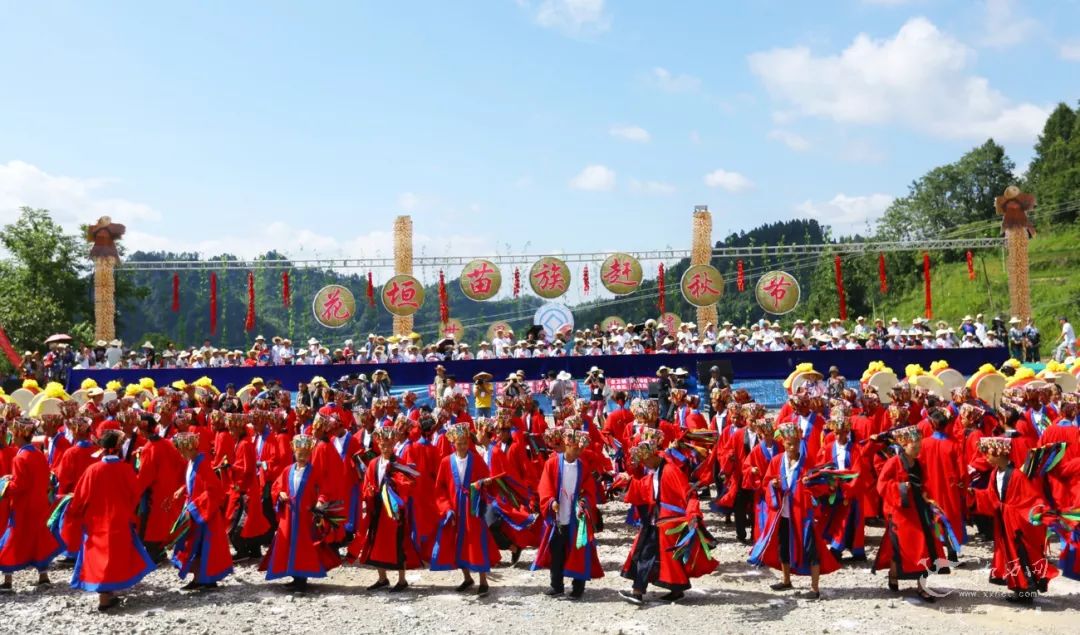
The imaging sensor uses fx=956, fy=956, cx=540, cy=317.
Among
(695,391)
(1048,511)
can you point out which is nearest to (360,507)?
(1048,511)

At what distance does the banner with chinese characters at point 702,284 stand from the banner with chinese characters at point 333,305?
8366 mm

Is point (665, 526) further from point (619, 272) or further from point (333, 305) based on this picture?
point (333, 305)

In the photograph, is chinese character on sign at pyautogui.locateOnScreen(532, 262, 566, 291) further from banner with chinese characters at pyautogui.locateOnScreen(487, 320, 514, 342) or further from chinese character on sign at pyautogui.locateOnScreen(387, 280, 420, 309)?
chinese character on sign at pyautogui.locateOnScreen(387, 280, 420, 309)

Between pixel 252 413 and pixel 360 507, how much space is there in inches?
54.1

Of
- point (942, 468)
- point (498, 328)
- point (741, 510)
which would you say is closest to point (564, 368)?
point (498, 328)

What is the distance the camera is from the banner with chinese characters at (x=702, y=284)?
23672mm

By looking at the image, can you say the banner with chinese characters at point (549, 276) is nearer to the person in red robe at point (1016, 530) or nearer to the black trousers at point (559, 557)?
the black trousers at point (559, 557)

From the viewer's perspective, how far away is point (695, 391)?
794 inches

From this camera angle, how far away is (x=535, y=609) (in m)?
7.44

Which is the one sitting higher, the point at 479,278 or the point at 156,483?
the point at 479,278

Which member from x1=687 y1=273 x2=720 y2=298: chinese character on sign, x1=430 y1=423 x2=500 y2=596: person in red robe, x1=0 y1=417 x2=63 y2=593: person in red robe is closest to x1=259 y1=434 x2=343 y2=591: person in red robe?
x1=430 y1=423 x2=500 y2=596: person in red robe

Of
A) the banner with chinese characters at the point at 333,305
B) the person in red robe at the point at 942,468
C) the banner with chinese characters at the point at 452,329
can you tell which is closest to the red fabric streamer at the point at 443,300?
the banner with chinese characters at the point at 452,329

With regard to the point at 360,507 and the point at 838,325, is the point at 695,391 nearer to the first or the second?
the point at 838,325

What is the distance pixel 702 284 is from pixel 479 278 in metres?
5.54
